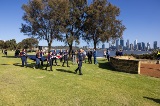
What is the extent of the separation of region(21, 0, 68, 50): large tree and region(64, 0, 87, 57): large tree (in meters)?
1.44

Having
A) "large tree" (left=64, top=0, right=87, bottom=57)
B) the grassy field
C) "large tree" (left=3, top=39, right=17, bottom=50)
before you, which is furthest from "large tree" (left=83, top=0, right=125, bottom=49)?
"large tree" (left=3, top=39, right=17, bottom=50)

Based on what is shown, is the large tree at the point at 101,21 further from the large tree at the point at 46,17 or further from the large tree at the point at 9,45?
the large tree at the point at 9,45

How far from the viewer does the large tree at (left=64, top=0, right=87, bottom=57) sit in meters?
43.9

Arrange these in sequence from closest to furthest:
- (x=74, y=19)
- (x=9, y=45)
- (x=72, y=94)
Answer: (x=72, y=94) < (x=74, y=19) < (x=9, y=45)

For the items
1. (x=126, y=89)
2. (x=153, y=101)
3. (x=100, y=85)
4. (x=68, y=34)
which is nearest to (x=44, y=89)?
(x=100, y=85)

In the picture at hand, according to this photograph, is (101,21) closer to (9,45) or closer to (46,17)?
(46,17)

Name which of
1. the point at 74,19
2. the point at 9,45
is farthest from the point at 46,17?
the point at 9,45

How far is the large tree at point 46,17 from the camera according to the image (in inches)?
1697

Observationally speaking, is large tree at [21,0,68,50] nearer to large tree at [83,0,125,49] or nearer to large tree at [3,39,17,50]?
large tree at [83,0,125,49]

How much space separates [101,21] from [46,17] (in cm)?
1016

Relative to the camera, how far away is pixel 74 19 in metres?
43.8

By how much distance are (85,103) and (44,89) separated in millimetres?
3136

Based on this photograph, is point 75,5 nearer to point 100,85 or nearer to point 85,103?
point 100,85

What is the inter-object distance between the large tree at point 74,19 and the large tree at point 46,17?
144 centimetres
